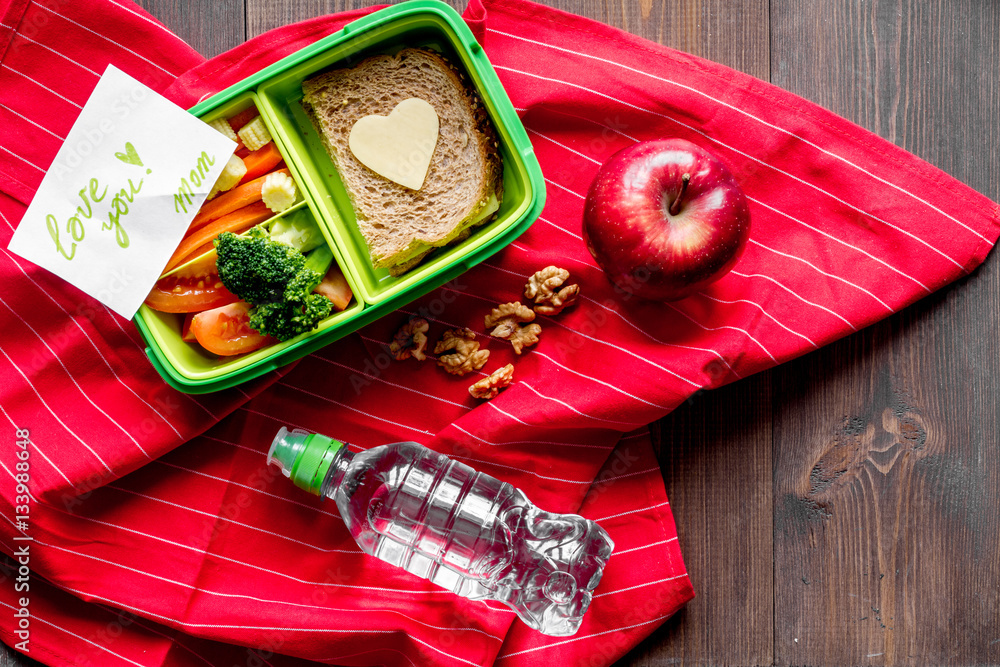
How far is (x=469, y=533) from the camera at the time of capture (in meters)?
A: 1.24

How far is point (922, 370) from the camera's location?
1275 millimetres

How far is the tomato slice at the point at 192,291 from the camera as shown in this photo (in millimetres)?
1080

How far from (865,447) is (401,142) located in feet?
3.51

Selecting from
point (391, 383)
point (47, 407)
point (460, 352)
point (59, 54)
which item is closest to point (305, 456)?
point (391, 383)

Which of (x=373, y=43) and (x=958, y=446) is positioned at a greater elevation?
(x=373, y=43)

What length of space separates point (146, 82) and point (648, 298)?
101 centimetres

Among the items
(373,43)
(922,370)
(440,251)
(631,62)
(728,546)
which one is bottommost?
(728,546)

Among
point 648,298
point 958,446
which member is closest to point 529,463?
point 648,298

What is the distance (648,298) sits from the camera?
1.16 m

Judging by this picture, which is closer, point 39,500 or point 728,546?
point 39,500

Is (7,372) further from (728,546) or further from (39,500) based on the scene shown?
(728,546)

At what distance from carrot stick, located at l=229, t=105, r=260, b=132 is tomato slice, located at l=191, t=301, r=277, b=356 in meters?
0.31

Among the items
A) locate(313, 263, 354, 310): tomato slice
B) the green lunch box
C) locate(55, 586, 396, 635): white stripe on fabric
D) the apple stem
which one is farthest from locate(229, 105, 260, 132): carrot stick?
locate(55, 586, 396, 635): white stripe on fabric

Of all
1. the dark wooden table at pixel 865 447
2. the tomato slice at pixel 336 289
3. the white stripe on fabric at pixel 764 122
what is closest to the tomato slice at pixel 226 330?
the tomato slice at pixel 336 289
